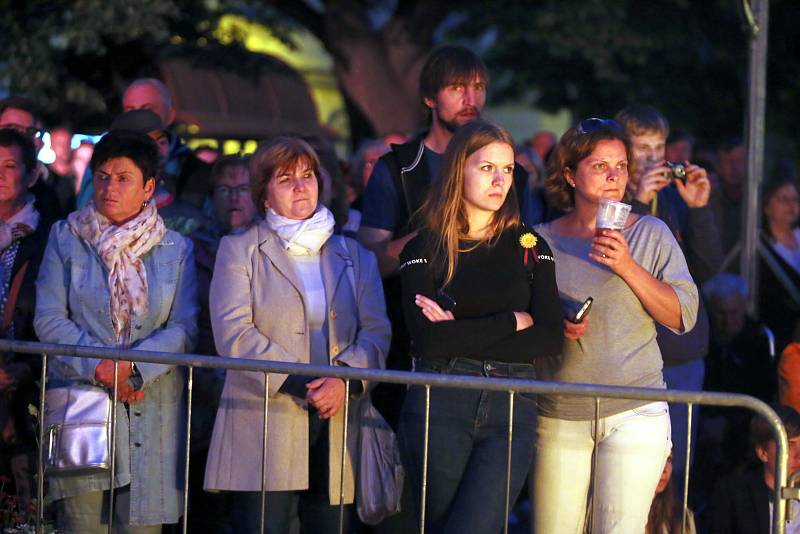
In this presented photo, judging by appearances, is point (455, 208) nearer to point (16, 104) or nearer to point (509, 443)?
point (509, 443)

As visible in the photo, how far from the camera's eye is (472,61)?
6312mm

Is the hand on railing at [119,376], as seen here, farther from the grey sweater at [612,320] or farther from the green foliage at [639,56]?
the green foliage at [639,56]

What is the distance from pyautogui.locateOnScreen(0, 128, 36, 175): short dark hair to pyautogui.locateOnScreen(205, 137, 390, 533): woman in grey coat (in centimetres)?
146

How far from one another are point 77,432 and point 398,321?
66.6 inches

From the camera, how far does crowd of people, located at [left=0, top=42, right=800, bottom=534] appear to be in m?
5.13

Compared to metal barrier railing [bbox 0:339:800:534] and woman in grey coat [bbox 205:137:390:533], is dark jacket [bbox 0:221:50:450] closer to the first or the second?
metal barrier railing [bbox 0:339:800:534]

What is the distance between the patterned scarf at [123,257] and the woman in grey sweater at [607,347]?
1.73 meters

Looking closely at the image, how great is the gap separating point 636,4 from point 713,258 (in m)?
11.2

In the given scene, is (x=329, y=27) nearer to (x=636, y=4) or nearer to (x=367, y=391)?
(x=636, y=4)

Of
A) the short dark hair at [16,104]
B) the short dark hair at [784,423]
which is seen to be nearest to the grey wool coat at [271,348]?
the short dark hair at [784,423]

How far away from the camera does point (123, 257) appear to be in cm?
591

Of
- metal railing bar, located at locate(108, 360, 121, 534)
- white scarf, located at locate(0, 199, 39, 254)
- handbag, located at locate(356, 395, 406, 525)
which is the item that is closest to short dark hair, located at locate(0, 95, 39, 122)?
white scarf, located at locate(0, 199, 39, 254)

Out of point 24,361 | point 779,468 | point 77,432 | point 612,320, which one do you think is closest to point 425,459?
point 612,320

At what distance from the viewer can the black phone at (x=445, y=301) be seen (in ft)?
16.9
